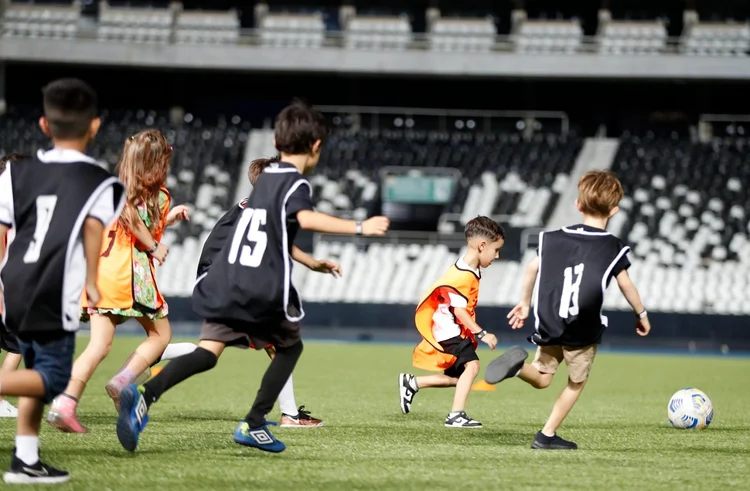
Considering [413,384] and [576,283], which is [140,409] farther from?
[413,384]

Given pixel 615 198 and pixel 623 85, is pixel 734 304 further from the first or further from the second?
pixel 615 198

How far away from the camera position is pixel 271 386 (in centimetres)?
560

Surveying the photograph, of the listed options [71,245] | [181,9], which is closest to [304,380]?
[71,245]

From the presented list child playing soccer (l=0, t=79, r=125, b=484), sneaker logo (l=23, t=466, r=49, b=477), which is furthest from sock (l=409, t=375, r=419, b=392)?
sneaker logo (l=23, t=466, r=49, b=477)

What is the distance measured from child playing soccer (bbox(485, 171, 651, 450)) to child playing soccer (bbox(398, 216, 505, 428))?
124cm

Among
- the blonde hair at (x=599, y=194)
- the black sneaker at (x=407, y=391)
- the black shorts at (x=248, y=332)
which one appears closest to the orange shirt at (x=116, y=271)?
the black shorts at (x=248, y=332)

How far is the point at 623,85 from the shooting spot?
3250 cm

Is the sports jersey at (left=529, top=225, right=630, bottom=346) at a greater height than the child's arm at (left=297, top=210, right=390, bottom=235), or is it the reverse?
the child's arm at (left=297, top=210, right=390, bottom=235)

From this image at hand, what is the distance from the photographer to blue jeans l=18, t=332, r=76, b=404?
15.3ft

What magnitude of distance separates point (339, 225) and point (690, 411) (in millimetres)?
3746

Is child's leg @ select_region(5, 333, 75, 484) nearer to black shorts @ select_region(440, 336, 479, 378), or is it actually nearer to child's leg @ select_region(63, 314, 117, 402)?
child's leg @ select_region(63, 314, 117, 402)

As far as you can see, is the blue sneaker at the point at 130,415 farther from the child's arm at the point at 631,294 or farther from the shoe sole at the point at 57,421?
the child's arm at the point at 631,294

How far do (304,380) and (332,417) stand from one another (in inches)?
162

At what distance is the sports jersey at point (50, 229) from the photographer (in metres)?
4.61
